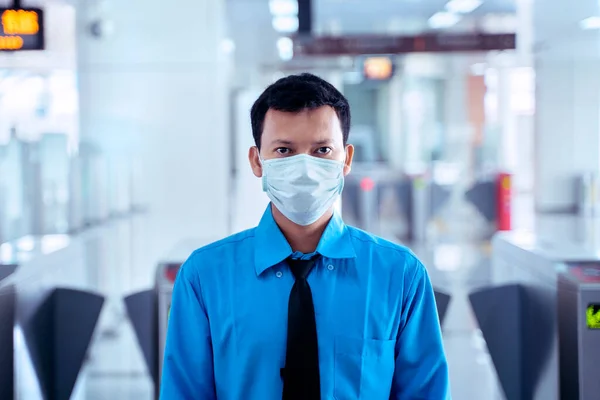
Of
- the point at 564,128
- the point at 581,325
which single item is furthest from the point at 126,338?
the point at 564,128

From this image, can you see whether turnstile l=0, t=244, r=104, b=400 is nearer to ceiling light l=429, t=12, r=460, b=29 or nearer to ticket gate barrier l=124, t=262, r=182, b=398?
ticket gate barrier l=124, t=262, r=182, b=398

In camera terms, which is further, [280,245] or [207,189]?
[207,189]

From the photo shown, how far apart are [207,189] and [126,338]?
1.35 meters

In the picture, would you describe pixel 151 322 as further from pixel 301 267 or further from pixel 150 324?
pixel 301 267

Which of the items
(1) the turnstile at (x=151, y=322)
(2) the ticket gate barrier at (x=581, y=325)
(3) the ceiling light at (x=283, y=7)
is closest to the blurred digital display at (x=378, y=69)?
(3) the ceiling light at (x=283, y=7)

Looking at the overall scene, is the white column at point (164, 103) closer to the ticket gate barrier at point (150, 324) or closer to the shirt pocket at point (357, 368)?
the ticket gate barrier at point (150, 324)

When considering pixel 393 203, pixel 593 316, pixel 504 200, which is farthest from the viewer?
pixel 393 203

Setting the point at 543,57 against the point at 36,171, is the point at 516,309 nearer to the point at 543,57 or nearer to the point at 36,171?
the point at 36,171

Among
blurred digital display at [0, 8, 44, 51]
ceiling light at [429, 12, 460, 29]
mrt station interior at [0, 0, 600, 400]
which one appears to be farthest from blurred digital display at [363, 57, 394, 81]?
blurred digital display at [0, 8, 44, 51]

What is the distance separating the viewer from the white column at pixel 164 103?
5.82m

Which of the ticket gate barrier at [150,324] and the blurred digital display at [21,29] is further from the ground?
the blurred digital display at [21,29]

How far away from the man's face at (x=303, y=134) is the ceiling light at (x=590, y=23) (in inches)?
390

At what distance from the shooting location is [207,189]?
19.6ft

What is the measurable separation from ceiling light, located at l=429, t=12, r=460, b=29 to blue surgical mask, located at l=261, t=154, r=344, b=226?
11410mm
